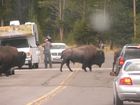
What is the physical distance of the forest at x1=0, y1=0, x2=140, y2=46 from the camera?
8031 cm

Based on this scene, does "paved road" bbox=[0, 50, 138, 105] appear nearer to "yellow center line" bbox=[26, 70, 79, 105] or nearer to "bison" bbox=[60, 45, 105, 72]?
"yellow center line" bbox=[26, 70, 79, 105]

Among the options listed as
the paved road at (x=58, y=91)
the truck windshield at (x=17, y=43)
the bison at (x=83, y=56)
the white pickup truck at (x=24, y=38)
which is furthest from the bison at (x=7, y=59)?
the truck windshield at (x=17, y=43)

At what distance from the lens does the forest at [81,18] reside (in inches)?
3162

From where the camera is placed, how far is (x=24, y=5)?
109750 mm

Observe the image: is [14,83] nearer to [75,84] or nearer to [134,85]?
[75,84]

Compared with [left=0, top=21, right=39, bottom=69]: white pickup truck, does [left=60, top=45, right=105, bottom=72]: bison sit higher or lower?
lower

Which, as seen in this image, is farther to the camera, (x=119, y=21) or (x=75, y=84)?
(x=119, y=21)

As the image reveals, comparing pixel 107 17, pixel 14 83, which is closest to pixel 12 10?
pixel 107 17

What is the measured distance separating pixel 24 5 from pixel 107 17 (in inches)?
1060

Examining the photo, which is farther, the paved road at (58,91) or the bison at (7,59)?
the bison at (7,59)

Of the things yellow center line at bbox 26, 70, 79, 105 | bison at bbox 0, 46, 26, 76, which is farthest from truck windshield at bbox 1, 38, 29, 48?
yellow center line at bbox 26, 70, 79, 105

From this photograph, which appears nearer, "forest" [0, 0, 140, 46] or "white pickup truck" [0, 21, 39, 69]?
"white pickup truck" [0, 21, 39, 69]

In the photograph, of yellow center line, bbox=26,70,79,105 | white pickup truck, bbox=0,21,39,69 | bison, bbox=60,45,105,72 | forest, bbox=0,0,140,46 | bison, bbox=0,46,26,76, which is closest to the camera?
yellow center line, bbox=26,70,79,105

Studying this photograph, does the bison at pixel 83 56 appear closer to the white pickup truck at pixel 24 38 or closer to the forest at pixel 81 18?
the white pickup truck at pixel 24 38
